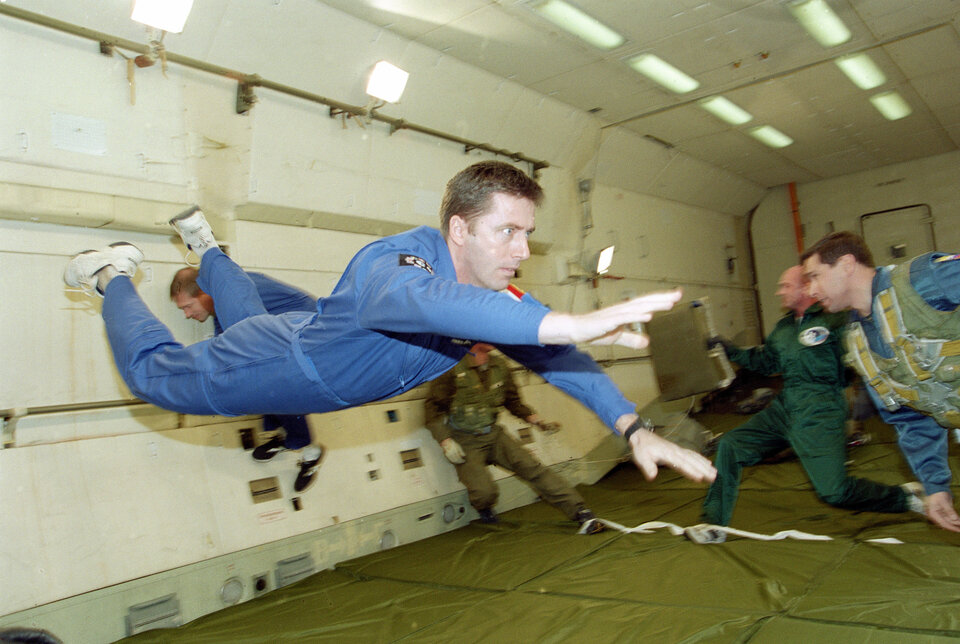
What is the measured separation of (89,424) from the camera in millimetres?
4469

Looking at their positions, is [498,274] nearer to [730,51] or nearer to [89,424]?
[89,424]

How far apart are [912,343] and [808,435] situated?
1398 millimetres

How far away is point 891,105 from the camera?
891cm

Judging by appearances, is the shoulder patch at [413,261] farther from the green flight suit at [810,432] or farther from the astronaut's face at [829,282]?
the green flight suit at [810,432]

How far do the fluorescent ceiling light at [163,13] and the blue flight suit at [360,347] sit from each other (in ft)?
5.88

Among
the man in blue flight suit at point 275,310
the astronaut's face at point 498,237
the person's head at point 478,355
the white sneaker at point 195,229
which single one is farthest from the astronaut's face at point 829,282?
the white sneaker at point 195,229

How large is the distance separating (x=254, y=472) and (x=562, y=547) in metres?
→ 2.32

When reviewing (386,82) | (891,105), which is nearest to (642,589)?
(386,82)

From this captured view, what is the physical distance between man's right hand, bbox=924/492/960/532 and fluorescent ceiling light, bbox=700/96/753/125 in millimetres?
5653

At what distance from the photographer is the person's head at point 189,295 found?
4883 millimetres

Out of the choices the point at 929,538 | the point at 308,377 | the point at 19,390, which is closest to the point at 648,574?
the point at 929,538

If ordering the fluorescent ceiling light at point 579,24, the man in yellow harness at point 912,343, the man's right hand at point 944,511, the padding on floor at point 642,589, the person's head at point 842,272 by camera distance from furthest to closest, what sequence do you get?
1. the fluorescent ceiling light at point 579,24
2. the person's head at point 842,272
3. the man's right hand at point 944,511
4. the man in yellow harness at point 912,343
5. the padding on floor at point 642,589

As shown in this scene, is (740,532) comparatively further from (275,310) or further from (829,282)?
(275,310)

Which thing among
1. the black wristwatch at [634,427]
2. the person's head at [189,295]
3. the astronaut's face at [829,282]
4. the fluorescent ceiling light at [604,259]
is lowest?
the black wristwatch at [634,427]
